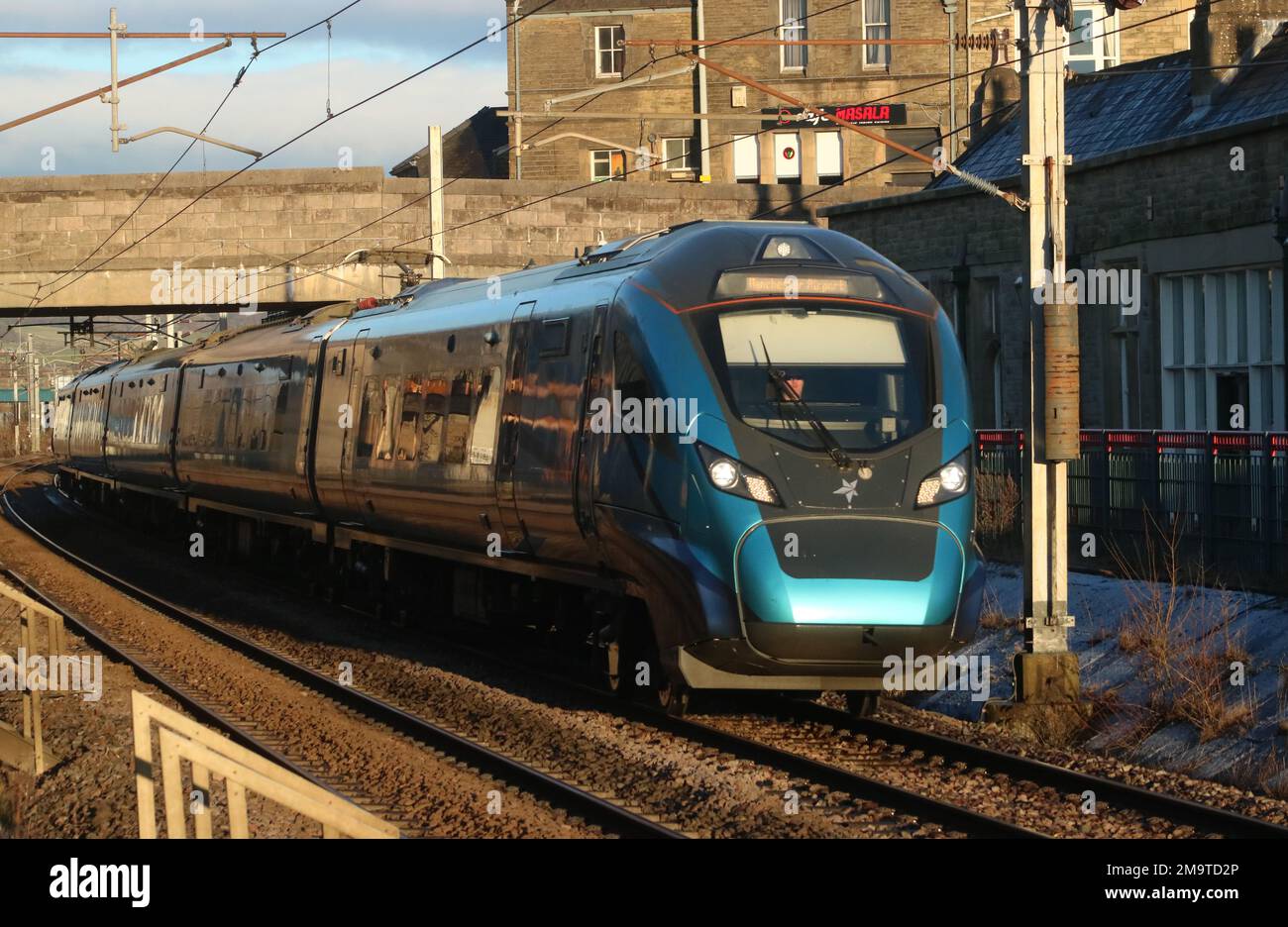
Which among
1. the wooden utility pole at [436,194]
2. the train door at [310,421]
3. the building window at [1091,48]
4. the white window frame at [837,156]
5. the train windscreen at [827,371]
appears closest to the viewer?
the train windscreen at [827,371]

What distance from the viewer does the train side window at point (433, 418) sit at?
1532 centimetres

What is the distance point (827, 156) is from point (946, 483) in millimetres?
42480

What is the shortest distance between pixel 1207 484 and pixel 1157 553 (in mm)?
779

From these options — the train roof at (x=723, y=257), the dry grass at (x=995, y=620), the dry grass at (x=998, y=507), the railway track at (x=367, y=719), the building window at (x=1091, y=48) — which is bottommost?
the railway track at (x=367, y=719)

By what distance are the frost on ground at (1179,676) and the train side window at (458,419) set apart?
425 centimetres

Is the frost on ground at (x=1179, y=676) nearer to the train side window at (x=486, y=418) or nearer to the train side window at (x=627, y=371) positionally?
the train side window at (x=627, y=371)

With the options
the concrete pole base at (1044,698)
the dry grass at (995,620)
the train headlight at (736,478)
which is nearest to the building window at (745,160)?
the dry grass at (995,620)

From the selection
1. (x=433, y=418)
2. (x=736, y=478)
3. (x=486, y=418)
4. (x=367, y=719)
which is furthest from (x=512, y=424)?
(x=736, y=478)

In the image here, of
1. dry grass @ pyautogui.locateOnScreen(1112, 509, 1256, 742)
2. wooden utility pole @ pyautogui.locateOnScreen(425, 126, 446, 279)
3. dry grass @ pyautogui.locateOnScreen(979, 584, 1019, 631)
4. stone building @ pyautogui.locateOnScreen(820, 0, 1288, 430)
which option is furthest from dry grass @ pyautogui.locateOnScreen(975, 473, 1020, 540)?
wooden utility pole @ pyautogui.locateOnScreen(425, 126, 446, 279)

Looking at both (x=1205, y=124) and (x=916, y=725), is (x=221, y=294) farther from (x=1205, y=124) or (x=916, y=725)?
(x=916, y=725)

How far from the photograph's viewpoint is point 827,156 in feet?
172

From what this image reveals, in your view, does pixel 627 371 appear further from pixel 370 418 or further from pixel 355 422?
pixel 355 422

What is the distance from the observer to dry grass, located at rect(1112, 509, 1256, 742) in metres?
11.4

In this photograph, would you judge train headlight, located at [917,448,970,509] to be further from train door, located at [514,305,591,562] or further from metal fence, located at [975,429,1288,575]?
metal fence, located at [975,429,1288,575]
